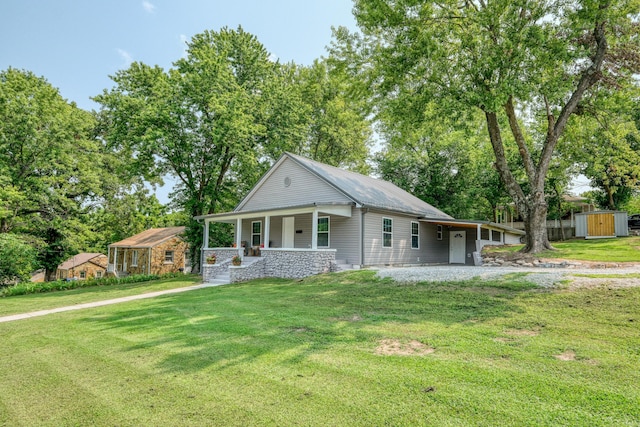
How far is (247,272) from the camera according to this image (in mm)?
14977

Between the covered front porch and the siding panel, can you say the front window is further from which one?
the siding panel

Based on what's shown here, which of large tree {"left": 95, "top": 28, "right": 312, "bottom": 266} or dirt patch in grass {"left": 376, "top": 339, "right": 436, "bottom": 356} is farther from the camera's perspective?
large tree {"left": 95, "top": 28, "right": 312, "bottom": 266}

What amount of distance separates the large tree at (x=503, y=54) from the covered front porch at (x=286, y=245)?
602cm

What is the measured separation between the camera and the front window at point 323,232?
16.2 m

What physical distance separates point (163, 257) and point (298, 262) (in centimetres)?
1813

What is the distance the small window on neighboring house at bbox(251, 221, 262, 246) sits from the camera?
19078 millimetres

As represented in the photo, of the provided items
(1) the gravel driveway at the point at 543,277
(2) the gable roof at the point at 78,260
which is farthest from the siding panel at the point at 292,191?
(2) the gable roof at the point at 78,260

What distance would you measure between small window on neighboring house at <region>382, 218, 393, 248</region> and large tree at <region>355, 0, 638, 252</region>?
534cm

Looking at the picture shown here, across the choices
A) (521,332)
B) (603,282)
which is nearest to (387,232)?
(603,282)

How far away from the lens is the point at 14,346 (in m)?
5.98

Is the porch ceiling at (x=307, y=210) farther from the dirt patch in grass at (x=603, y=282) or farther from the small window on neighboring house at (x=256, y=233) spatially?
the dirt patch in grass at (x=603, y=282)

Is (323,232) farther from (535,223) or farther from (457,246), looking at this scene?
(457,246)

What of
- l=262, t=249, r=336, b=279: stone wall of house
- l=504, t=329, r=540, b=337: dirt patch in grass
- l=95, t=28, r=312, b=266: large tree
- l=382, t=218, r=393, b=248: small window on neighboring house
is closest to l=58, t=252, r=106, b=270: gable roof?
l=95, t=28, r=312, b=266: large tree

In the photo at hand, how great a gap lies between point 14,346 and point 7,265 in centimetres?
1452
